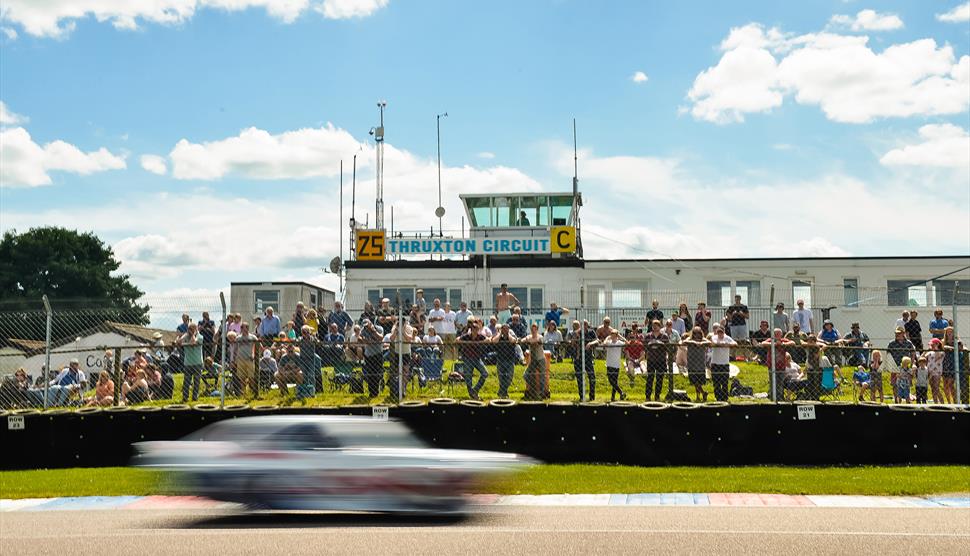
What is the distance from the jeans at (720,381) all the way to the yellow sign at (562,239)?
1854 cm

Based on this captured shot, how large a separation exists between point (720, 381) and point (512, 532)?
8.33 m

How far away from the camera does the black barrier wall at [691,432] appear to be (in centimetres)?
1475

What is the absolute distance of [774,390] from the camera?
15.5 meters

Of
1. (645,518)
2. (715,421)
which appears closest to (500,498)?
(645,518)

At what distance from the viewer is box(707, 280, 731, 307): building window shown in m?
32.8

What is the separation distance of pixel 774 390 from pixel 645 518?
5.91 meters

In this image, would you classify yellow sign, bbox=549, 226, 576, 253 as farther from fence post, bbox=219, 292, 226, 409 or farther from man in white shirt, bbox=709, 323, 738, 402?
fence post, bbox=219, 292, 226, 409

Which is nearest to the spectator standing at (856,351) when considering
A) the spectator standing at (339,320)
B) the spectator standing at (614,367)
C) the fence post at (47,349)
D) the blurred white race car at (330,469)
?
the spectator standing at (614,367)

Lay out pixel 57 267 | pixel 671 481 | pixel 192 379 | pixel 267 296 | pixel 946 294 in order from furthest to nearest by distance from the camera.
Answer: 1. pixel 57 267
2. pixel 267 296
3. pixel 946 294
4. pixel 192 379
5. pixel 671 481

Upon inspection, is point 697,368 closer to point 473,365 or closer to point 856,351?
point 856,351

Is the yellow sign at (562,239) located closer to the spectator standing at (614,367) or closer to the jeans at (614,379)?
the spectator standing at (614,367)

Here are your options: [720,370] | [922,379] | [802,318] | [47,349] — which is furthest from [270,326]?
[922,379]

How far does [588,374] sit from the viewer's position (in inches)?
645

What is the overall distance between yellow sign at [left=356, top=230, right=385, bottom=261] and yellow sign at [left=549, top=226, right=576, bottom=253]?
19.4ft
